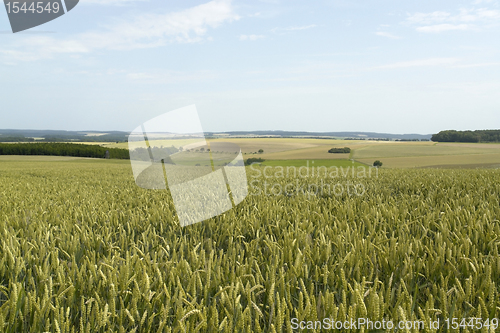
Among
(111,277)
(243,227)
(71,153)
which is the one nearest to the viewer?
(111,277)

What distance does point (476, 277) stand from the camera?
1584 millimetres

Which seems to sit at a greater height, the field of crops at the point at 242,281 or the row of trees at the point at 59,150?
the row of trees at the point at 59,150

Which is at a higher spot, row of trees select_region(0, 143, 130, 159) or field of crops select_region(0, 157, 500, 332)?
row of trees select_region(0, 143, 130, 159)

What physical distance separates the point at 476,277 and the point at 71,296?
2.04m

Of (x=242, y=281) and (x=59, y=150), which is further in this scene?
(x=59, y=150)

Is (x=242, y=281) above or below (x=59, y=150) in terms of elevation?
below

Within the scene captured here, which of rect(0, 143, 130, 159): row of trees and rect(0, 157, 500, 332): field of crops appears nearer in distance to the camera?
rect(0, 157, 500, 332): field of crops

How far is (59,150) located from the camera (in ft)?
178

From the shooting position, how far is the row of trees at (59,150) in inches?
1984

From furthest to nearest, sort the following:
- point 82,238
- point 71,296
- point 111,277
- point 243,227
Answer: point 243,227
point 82,238
point 111,277
point 71,296

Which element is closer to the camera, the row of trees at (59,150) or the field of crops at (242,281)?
the field of crops at (242,281)

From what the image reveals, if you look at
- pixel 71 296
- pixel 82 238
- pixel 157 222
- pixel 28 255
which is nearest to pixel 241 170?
pixel 157 222

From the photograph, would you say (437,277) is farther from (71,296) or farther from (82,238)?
(82,238)

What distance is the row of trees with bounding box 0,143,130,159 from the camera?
50406 millimetres
